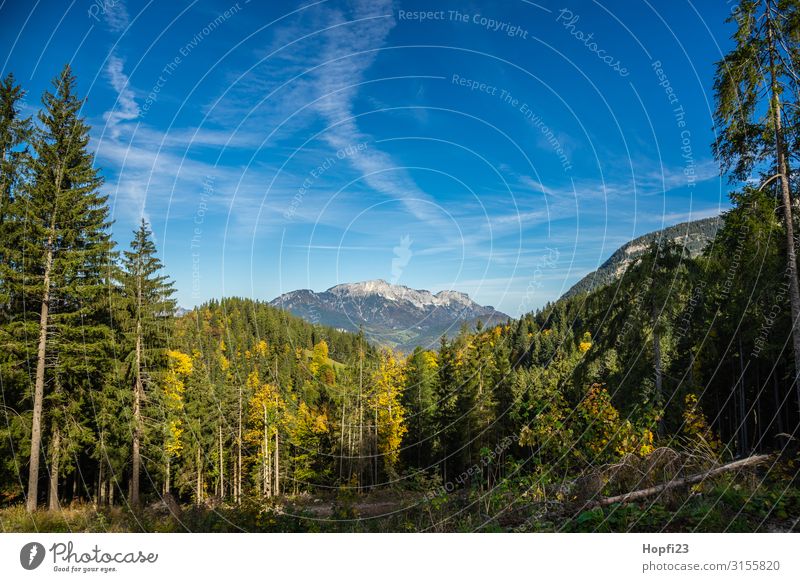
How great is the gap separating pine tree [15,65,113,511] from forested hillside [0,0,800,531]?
0.07m

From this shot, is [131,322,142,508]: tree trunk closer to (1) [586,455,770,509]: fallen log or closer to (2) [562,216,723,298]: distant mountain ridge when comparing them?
(2) [562,216,723,298]: distant mountain ridge

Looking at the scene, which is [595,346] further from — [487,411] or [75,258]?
[487,411]

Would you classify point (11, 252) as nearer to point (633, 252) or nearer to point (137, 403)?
point (137, 403)

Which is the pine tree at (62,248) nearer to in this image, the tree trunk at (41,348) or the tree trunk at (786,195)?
the tree trunk at (41,348)

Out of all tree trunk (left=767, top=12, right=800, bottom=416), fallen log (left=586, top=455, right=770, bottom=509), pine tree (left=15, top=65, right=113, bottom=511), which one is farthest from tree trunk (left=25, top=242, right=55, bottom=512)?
tree trunk (left=767, top=12, right=800, bottom=416)

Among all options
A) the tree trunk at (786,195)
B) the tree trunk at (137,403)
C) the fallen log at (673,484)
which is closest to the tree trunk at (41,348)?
the tree trunk at (137,403)

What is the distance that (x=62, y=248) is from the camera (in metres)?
11.0

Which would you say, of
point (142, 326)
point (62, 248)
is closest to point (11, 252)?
point (62, 248)

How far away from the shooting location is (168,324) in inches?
613

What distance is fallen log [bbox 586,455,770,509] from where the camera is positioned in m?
4.65

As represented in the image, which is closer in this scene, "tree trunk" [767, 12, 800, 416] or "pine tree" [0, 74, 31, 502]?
"tree trunk" [767, 12, 800, 416]

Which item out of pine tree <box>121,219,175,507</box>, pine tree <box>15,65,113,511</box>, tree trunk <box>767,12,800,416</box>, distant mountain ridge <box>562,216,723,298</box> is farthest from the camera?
pine tree <box>121,219,175,507</box>
